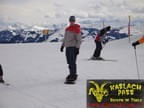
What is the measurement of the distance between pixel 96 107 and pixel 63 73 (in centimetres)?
230

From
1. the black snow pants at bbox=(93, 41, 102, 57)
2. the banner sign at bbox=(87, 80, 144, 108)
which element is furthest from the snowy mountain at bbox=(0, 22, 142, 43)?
the banner sign at bbox=(87, 80, 144, 108)

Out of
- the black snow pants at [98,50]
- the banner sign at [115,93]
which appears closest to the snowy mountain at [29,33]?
the black snow pants at [98,50]

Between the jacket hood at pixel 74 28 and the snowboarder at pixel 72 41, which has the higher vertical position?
the jacket hood at pixel 74 28

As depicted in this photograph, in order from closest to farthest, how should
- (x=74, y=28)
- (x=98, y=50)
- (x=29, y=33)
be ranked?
(x=74, y=28)
(x=98, y=50)
(x=29, y=33)

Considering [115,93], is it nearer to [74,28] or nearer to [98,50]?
[74,28]

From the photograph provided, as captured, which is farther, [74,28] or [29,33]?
[29,33]

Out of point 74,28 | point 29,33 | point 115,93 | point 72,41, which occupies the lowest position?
point 29,33

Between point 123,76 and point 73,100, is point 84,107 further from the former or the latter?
→ point 123,76

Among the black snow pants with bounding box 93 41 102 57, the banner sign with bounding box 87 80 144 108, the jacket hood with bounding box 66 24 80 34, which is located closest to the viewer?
the banner sign with bounding box 87 80 144 108

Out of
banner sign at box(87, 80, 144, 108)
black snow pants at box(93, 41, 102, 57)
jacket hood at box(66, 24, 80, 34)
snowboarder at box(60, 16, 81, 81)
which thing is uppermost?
jacket hood at box(66, 24, 80, 34)

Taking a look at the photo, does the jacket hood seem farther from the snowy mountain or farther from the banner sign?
the banner sign

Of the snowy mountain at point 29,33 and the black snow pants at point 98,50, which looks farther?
the black snow pants at point 98,50

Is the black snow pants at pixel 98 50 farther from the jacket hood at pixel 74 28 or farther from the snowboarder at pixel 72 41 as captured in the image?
the jacket hood at pixel 74 28

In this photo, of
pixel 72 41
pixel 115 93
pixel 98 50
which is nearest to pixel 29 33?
pixel 98 50
